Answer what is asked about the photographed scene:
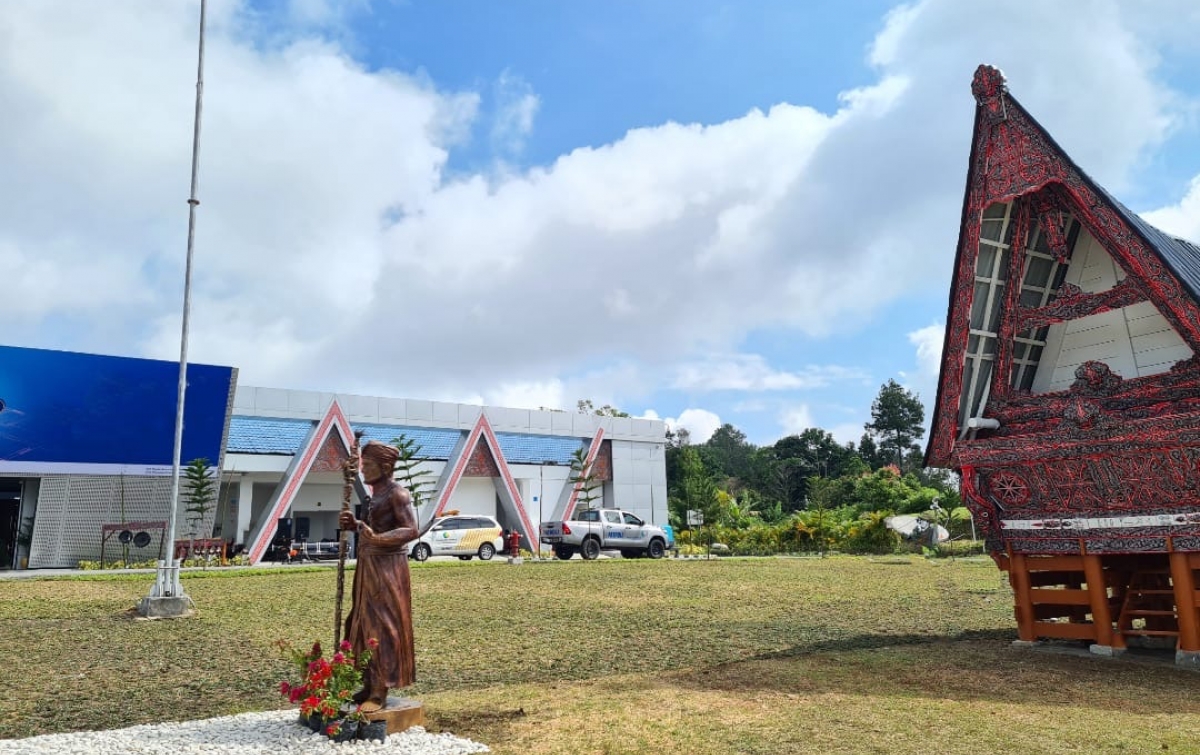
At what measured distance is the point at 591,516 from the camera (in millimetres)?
27312

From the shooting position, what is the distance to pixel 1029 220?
1028 cm

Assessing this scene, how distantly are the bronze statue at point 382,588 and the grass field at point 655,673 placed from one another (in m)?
0.60

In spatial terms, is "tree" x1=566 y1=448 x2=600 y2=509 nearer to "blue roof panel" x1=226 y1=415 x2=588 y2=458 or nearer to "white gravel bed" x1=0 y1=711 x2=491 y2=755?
"blue roof panel" x1=226 y1=415 x2=588 y2=458

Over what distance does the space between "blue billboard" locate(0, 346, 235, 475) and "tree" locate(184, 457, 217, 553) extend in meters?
0.63

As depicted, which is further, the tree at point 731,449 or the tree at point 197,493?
the tree at point 731,449

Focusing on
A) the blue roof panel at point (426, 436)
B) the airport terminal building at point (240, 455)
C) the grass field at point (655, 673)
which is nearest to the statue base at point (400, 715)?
the grass field at point (655, 673)

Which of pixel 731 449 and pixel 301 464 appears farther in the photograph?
pixel 731 449

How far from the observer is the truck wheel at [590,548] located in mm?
26359

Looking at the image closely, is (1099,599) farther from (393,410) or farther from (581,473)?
(581,473)

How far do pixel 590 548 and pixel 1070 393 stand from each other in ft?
61.2

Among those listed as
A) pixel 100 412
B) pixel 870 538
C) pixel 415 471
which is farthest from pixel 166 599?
pixel 870 538

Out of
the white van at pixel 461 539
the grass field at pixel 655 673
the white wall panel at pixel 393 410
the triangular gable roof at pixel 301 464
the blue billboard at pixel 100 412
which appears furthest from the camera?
the white wall panel at pixel 393 410

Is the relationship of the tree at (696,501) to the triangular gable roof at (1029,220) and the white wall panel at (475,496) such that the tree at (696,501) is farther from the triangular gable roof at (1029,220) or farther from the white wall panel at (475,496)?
the triangular gable roof at (1029,220)

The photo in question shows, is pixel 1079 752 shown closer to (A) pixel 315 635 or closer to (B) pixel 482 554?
(A) pixel 315 635
